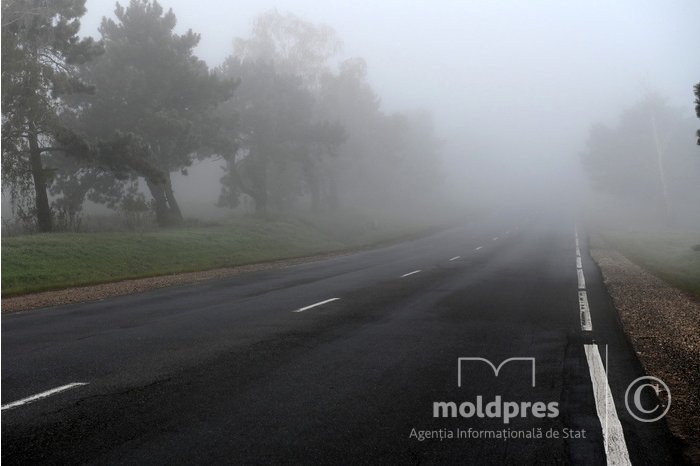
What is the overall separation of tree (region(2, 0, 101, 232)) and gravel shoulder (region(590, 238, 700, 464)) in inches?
827

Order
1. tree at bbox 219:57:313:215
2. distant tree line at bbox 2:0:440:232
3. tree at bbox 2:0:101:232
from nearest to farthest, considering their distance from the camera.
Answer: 1. tree at bbox 2:0:101:232
2. distant tree line at bbox 2:0:440:232
3. tree at bbox 219:57:313:215

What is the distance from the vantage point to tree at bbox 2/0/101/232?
66.9ft

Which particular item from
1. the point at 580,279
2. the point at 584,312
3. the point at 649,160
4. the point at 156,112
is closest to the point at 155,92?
the point at 156,112

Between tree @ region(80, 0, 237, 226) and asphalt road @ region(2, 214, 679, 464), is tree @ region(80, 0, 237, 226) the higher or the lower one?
the higher one

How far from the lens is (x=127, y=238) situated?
23.2 metres

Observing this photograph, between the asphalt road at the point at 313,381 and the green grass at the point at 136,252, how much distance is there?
20.5 feet

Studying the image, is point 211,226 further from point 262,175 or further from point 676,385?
point 676,385

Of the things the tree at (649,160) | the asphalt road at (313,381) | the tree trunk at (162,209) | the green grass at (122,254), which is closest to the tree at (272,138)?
the tree trunk at (162,209)

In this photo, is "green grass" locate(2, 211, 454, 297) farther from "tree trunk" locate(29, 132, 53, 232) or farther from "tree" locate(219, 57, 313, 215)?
"tree" locate(219, 57, 313, 215)

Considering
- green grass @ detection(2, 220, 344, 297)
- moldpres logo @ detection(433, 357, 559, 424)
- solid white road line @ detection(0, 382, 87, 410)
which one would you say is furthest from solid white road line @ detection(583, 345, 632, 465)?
green grass @ detection(2, 220, 344, 297)

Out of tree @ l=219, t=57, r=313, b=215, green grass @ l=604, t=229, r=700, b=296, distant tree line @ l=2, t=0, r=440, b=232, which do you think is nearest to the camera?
green grass @ l=604, t=229, r=700, b=296

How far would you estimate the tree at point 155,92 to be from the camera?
2959cm

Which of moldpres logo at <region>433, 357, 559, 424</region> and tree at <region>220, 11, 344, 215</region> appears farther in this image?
tree at <region>220, 11, 344, 215</region>

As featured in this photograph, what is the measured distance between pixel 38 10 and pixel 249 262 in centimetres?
1322
